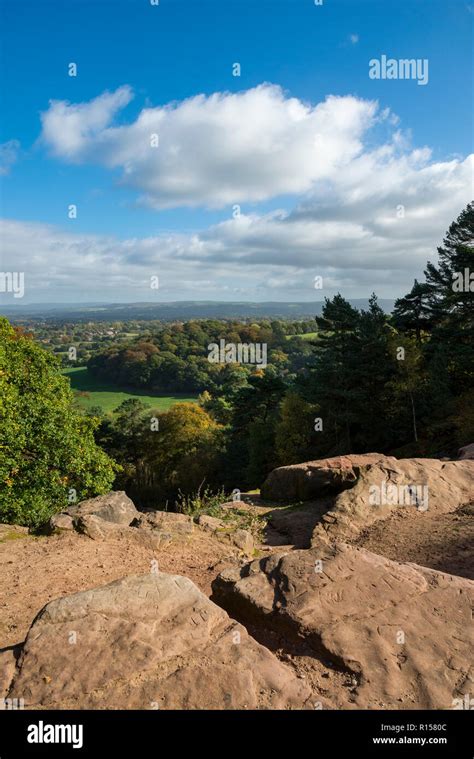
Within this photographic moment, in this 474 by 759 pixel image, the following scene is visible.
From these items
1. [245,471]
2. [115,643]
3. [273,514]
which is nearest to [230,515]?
[273,514]

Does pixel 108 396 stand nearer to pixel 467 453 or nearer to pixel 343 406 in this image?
pixel 343 406

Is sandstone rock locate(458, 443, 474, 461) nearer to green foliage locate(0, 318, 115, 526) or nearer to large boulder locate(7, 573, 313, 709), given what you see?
green foliage locate(0, 318, 115, 526)

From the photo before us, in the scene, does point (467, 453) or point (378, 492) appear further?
point (467, 453)

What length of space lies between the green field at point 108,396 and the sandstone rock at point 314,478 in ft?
188

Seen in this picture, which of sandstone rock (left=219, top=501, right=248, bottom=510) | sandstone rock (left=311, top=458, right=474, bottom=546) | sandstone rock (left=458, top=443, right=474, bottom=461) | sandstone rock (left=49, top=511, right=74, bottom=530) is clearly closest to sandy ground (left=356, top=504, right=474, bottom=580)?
sandstone rock (left=311, top=458, right=474, bottom=546)

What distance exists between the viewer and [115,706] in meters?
4.23

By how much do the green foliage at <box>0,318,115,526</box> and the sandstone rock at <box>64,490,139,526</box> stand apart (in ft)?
9.29

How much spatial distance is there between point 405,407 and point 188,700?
28202mm

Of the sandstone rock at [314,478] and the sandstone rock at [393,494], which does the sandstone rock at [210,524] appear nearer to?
the sandstone rock at [393,494]

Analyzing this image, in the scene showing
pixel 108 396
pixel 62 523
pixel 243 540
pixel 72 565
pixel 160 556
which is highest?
pixel 62 523

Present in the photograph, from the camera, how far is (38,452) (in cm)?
1469

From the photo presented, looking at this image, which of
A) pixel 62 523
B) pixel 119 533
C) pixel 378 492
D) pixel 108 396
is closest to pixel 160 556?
pixel 119 533

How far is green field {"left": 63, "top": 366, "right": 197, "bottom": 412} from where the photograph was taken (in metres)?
76.6

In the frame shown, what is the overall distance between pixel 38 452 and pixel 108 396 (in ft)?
238
